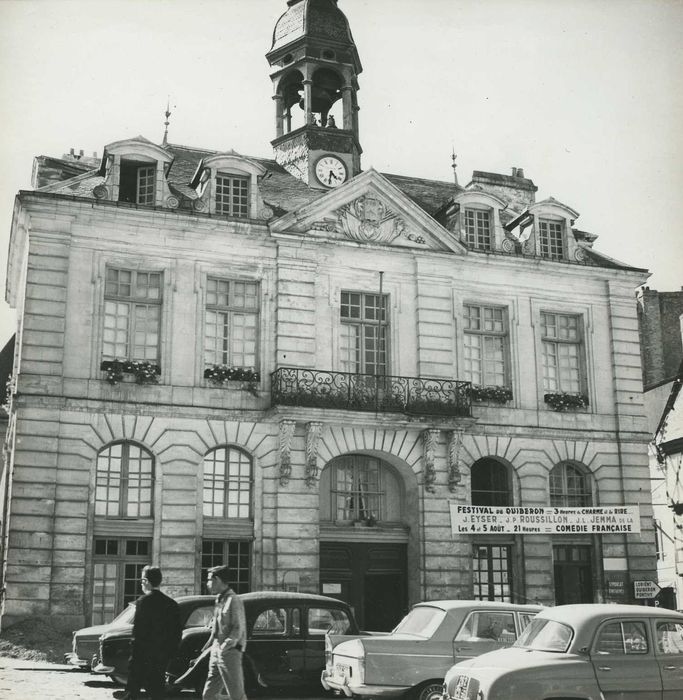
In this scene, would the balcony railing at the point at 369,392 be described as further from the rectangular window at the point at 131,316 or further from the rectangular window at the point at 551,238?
the rectangular window at the point at 551,238

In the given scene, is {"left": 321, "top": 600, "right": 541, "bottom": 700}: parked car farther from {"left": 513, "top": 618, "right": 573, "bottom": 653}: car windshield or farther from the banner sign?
the banner sign

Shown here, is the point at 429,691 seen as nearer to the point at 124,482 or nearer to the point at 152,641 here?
the point at 152,641

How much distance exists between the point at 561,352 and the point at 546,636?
55.6ft

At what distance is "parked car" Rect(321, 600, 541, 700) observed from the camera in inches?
504

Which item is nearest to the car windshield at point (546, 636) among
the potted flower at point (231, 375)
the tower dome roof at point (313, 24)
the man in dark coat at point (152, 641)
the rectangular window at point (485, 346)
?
the man in dark coat at point (152, 641)

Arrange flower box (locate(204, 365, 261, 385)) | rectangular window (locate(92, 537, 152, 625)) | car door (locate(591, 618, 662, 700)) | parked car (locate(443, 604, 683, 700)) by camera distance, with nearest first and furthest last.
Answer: parked car (locate(443, 604, 683, 700)) → car door (locate(591, 618, 662, 700)) → rectangular window (locate(92, 537, 152, 625)) → flower box (locate(204, 365, 261, 385))

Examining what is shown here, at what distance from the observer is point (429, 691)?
1300 centimetres

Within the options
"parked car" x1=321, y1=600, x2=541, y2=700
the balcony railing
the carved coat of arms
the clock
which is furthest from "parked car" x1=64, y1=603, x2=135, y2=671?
the clock

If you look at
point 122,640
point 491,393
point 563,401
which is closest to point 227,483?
point 491,393

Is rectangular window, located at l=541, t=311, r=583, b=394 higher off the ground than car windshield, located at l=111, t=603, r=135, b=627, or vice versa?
rectangular window, located at l=541, t=311, r=583, b=394

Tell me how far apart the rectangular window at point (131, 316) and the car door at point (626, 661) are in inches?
586

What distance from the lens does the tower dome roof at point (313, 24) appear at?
94.9 ft

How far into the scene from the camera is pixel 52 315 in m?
22.8

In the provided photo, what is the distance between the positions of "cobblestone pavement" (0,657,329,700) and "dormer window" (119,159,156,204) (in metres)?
10.9
